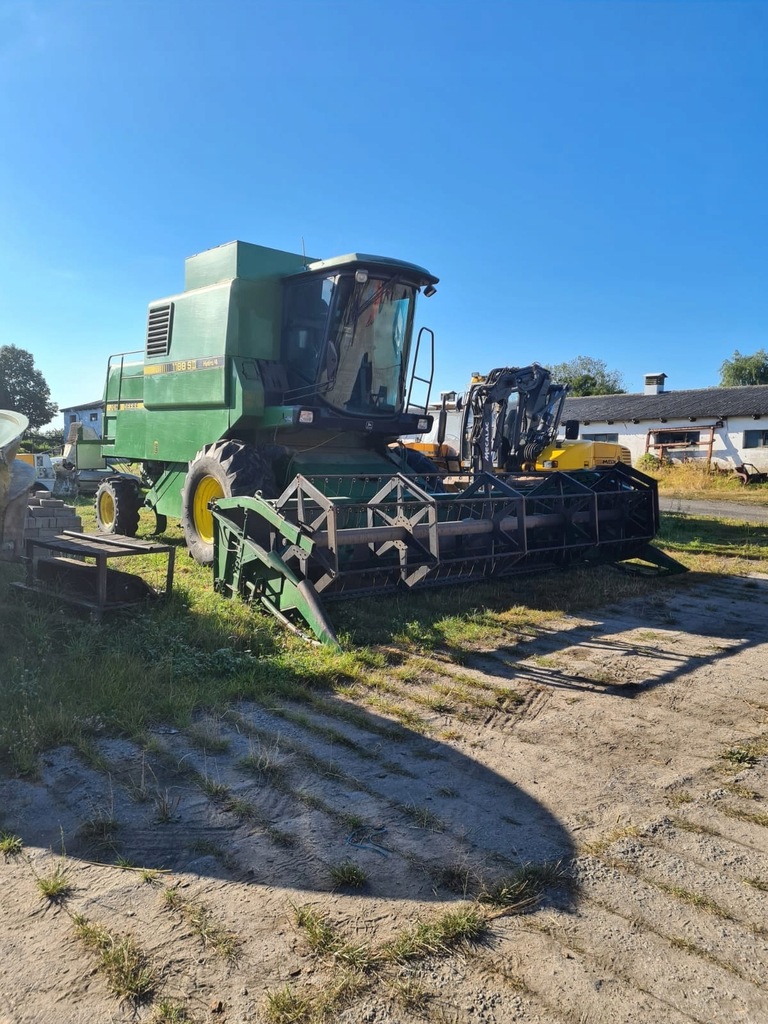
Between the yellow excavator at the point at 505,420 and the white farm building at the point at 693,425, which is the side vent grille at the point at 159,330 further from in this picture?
the white farm building at the point at 693,425

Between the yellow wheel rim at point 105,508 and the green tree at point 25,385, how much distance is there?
2011 inches

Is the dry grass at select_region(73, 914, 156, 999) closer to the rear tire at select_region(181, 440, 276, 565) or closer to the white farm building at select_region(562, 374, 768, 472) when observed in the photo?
the rear tire at select_region(181, 440, 276, 565)

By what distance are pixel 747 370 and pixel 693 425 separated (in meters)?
34.5

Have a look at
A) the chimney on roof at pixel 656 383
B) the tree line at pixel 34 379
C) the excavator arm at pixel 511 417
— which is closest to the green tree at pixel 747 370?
the tree line at pixel 34 379

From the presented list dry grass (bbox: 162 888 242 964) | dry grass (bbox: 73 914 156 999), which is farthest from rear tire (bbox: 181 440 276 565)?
Answer: dry grass (bbox: 73 914 156 999)

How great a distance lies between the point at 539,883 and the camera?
7.79 feet

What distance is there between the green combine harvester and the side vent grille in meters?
0.02

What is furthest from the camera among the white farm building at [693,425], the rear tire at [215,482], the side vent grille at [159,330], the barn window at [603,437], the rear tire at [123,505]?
the barn window at [603,437]

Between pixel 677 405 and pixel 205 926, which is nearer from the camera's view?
pixel 205 926

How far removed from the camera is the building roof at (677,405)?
103 feet

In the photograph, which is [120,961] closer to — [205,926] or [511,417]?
[205,926]

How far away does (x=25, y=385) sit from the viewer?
189 ft

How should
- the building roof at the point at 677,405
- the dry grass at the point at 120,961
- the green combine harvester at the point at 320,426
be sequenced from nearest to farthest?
the dry grass at the point at 120,961, the green combine harvester at the point at 320,426, the building roof at the point at 677,405

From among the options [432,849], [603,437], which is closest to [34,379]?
[603,437]
